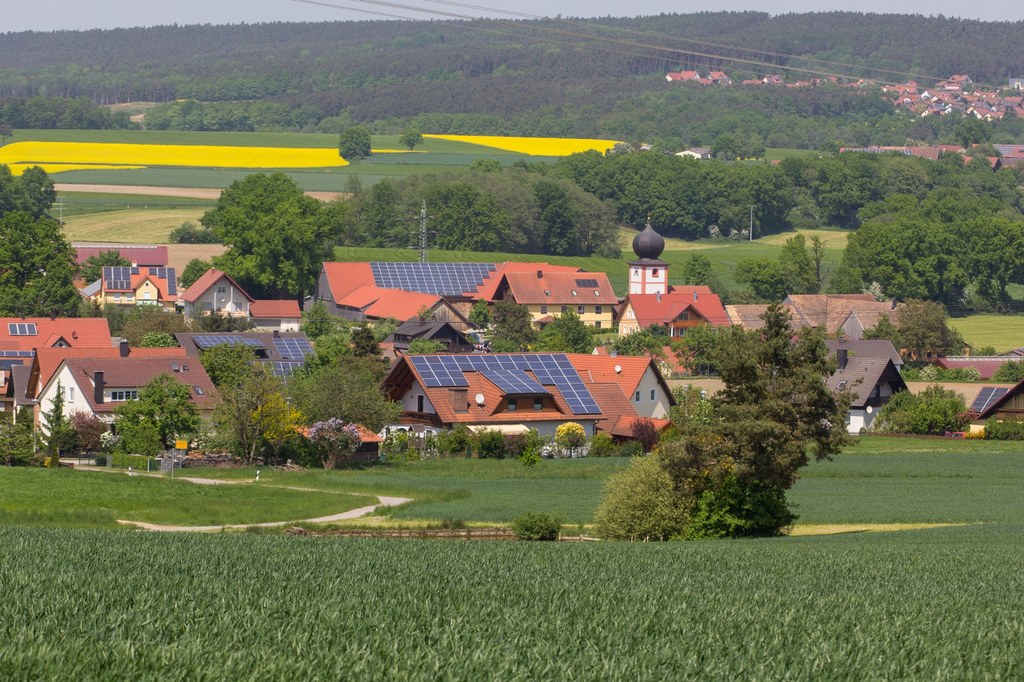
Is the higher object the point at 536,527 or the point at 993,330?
the point at 536,527

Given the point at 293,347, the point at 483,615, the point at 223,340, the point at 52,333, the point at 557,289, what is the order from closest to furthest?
the point at 483,615 → the point at 223,340 → the point at 52,333 → the point at 293,347 → the point at 557,289

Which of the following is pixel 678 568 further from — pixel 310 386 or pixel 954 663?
pixel 310 386

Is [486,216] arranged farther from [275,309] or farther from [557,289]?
[275,309]

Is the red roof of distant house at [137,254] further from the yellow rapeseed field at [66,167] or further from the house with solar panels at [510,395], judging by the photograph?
the yellow rapeseed field at [66,167]

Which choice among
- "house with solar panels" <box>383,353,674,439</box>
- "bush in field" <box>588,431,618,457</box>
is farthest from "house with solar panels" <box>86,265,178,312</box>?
"bush in field" <box>588,431,618,457</box>

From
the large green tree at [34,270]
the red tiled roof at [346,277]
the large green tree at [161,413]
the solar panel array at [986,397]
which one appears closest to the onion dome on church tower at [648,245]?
the red tiled roof at [346,277]

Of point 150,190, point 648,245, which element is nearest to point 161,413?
point 648,245

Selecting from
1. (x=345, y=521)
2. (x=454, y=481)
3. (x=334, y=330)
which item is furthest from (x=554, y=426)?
(x=334, y=330)
